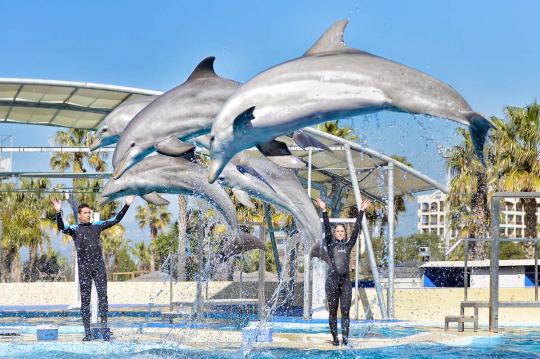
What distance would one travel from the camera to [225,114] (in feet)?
20.2

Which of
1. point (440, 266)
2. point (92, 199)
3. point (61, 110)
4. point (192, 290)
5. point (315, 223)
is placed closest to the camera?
point (315, 223)

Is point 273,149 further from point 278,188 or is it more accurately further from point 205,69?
point 278,188

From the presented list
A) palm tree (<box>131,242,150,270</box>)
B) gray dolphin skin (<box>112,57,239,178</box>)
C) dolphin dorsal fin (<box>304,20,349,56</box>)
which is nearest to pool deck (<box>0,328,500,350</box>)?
gray dolphin skin (<box>112,57,239,178</box>)

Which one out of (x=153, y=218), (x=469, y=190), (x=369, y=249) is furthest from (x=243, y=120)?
(x=153, y=218)

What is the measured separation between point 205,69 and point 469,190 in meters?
30.1

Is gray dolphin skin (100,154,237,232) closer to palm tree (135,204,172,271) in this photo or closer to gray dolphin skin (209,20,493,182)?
gray dolphin skin (209,20,493,182)

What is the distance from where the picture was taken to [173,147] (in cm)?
723

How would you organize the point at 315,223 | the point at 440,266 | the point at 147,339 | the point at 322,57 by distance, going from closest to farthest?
the point at 322,57, the point at 315,223, the point at 147,339, the point at 440,266

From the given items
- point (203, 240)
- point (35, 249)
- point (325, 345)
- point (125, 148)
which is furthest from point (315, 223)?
point (35, 249)

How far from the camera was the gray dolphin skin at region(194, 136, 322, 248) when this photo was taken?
9078 mm

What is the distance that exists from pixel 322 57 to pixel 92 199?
32091 millimetres

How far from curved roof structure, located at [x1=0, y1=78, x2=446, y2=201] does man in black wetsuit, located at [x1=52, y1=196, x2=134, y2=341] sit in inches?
140

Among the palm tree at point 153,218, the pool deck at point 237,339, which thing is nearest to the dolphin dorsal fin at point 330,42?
the pool deck at point 237,339

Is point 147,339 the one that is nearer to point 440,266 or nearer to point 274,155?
point 274,155
